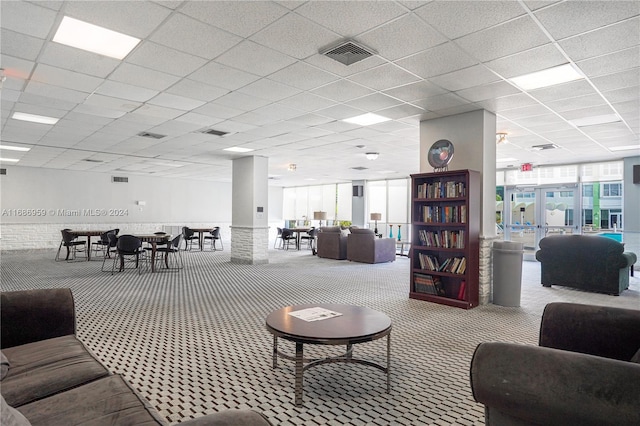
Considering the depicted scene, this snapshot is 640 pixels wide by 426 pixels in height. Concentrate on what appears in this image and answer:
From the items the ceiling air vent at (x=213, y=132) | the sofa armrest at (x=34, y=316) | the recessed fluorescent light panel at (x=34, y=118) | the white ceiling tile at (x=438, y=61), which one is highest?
the white ceiling tile at (x=438, y=61)

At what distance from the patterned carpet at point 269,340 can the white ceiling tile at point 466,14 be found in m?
2.93

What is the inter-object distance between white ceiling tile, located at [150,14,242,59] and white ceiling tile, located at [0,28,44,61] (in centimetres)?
115

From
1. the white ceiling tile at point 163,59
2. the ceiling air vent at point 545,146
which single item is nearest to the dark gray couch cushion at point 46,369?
the white ceiling tile at point 163,59

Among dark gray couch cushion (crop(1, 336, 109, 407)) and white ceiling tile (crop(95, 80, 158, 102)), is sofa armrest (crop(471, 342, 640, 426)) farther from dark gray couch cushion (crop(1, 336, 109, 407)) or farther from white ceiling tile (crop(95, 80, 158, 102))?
white ceiling tile (crop(95, 80, 158, 102))

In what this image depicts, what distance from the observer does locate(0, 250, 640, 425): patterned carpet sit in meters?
2.54

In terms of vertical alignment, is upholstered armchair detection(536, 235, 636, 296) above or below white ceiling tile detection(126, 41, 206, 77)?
below

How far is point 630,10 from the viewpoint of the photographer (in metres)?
2.94

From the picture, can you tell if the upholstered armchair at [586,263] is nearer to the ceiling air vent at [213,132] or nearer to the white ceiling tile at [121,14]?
the ceiling air vent at [213,132]

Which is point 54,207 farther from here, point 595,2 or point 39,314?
point 595,2

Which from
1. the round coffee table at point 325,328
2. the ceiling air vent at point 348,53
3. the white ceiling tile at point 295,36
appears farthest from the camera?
the ceiling air vent at point 348,53

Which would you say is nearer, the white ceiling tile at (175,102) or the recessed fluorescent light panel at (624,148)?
the white ceiling tile at (175,102)

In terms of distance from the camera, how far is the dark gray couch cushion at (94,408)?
56.6 inches

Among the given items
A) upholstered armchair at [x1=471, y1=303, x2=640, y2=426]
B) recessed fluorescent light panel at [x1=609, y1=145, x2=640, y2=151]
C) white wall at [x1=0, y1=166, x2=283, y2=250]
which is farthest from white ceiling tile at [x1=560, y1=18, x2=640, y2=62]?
white wall at [x1=0, y1=166, x2=283, y2=250]

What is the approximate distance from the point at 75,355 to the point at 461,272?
15.6 feet
